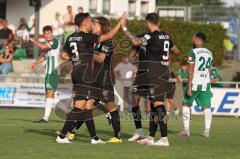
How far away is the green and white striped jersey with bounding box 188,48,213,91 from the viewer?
17875mm

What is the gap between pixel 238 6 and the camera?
39906mm

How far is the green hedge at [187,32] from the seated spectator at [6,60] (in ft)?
18.0

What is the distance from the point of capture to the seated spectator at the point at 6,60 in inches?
1206

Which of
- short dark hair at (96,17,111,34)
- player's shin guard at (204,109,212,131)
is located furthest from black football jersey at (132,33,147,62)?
player's shin guard at (204,109,212,131)

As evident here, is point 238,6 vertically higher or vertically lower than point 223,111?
higher

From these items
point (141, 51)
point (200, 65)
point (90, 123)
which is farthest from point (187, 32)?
point (90, 123)

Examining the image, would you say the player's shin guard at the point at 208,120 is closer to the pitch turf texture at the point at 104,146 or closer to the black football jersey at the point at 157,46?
the pitch turf texture at the point at 104,146

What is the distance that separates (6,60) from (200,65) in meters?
14.1

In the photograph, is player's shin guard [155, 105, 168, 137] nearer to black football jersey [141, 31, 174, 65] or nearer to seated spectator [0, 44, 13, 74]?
black football jersey [141, 31, 174, 65]

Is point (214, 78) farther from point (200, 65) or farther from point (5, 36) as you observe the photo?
point (200, 65)

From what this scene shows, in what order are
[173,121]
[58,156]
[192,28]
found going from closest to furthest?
[58,156], [173,121], [192,28]

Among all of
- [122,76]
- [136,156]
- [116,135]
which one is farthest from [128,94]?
[136,156]

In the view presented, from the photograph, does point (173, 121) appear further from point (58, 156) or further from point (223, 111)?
point (58, 156)

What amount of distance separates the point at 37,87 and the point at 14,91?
A: 2.67 feet
